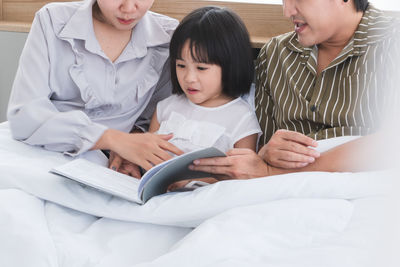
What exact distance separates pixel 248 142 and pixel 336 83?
33 centimetres

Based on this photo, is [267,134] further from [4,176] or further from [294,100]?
[4,176]

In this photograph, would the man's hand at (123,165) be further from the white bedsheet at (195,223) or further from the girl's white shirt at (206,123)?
the white bedsheet at (195,223)

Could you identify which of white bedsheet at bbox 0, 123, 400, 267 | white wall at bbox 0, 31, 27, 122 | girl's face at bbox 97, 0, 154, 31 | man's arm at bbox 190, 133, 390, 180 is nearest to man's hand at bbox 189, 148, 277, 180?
man's arm at bbox 190, 133, 390, 180

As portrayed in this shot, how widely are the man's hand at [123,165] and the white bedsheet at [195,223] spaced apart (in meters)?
0.30

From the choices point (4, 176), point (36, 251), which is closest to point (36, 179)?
point (4, 176)

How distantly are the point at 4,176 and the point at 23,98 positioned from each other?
0.40 m

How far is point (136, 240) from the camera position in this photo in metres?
0.89

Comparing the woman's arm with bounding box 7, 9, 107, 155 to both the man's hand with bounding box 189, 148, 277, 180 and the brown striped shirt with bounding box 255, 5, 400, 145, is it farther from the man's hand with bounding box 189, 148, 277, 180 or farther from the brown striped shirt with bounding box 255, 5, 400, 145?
the brown striped shirt with bounding box 255, 5, 400, 145

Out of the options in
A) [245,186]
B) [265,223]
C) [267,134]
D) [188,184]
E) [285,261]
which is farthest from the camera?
[267,134]

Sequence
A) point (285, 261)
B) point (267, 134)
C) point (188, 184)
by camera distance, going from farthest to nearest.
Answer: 1. point (267, 134)
2. point (188, 184)
3. point (285, 261)

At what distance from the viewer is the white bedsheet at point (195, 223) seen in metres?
0.73

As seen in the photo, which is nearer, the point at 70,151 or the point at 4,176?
the point at 4,176

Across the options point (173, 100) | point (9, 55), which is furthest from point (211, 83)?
point (9, 55)

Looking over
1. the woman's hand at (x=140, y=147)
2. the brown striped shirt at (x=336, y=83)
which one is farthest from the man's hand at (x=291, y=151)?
the woman's hand at (x=140, y=147)
